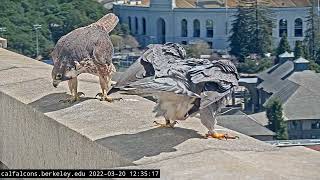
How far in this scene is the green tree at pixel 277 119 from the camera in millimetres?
16592

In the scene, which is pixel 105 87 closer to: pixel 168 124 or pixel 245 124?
pixel 168 124

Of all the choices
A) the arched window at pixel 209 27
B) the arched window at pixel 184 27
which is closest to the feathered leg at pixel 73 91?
the arched window at pixel 209 27

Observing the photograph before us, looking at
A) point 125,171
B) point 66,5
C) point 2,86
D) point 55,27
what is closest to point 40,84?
point 2,86

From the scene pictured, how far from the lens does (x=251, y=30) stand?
2770cm

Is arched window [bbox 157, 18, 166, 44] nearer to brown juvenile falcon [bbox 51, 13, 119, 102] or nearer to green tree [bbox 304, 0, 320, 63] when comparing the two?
green tree [bbox 304, 0, 320, 63]

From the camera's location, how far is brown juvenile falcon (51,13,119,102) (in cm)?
446

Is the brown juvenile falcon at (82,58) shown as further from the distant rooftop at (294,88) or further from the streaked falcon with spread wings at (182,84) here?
the distant rooftop at (294,88)

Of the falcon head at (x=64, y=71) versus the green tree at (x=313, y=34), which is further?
the green tree at (x=313, y=34)

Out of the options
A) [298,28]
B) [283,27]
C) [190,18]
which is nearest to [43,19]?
[190,18]

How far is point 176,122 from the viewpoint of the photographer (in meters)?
4.02

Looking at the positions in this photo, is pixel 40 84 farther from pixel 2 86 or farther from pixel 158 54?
pixel 158 54

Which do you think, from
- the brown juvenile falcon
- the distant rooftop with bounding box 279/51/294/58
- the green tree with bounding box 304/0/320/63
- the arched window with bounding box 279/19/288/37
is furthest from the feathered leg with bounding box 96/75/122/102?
the arched window with bounding box 279/19/288/37

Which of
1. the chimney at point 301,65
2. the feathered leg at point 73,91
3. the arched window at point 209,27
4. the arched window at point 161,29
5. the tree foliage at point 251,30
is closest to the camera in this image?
the feathered leg at point 73,91

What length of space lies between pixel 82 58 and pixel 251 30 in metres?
23.5
